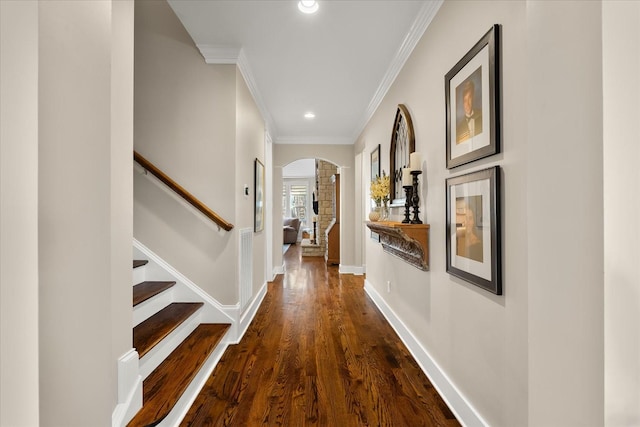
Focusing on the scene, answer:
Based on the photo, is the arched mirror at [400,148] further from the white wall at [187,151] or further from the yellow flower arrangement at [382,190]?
the white wall at [187,151]

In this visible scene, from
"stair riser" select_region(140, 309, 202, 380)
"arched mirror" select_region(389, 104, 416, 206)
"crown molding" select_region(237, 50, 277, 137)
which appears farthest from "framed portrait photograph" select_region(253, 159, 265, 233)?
"arched mirror" select_region(389, 104, 416, 206)

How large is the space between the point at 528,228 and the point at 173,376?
1.86 metres

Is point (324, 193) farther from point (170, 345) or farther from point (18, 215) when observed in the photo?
point (18, 215)

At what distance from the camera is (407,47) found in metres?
2.36

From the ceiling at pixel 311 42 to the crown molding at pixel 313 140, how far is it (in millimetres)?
1520

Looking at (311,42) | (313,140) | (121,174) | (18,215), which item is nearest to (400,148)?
(311,42)

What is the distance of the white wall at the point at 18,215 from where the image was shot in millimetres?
337

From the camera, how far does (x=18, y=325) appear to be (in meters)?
0.35

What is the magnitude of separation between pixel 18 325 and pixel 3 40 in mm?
335

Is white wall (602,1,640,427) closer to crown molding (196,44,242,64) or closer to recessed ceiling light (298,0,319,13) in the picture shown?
recessed ceiling light (298,0,319,13)

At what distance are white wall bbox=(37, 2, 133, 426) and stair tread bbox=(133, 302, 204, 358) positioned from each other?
95 cm

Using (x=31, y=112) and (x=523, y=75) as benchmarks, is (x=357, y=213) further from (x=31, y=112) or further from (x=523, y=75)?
(x=31, y=112)

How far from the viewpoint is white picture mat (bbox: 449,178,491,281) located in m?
1.31

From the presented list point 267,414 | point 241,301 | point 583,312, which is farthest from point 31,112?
point 241,301
